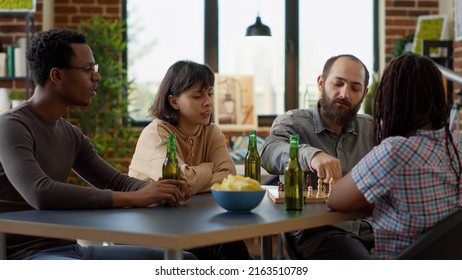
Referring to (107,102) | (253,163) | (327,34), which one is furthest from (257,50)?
(253,163)

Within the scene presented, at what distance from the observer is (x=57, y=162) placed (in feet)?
7.97

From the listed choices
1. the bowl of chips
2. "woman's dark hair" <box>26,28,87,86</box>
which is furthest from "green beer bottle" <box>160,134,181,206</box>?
"woman's dark hair" <box>26,28,87,86</box>

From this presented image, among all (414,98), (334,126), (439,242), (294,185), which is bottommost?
(439,242)

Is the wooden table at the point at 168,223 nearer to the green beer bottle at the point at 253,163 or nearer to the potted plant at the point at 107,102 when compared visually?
the green beer bottle at the point at 253,163

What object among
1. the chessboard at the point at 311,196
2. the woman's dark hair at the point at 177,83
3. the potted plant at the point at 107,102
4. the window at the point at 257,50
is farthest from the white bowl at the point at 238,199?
the window at the point at 257,50

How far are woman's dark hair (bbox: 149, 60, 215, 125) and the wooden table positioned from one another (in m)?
0.73

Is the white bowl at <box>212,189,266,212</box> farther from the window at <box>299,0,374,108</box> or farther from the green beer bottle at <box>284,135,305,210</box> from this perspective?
the window at <box>299,0,374,108</box>

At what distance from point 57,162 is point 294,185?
75 centimetres

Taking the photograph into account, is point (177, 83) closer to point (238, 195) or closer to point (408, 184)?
point (238, 195)

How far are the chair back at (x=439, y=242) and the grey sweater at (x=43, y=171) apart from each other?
2.85 ft

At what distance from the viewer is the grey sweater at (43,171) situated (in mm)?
2182

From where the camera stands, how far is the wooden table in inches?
68.5

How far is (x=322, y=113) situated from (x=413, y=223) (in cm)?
108

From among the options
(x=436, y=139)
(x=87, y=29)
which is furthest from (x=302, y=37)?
(x=436, y=139)
